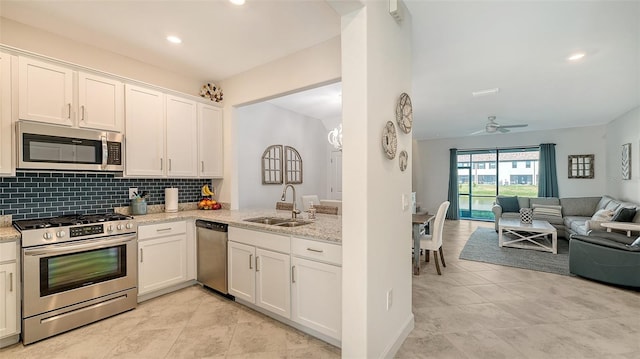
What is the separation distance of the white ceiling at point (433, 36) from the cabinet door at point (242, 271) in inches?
80.9

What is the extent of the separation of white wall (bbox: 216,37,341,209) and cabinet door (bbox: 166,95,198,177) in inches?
17.4

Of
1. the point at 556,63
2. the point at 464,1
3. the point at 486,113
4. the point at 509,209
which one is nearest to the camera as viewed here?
the point at 464,1

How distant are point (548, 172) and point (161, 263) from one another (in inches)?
344

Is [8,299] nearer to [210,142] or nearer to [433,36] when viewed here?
[210,142]

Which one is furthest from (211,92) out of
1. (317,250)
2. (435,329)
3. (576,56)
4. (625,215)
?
(625,215)

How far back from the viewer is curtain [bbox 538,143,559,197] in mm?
7113

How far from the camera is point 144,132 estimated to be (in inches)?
122

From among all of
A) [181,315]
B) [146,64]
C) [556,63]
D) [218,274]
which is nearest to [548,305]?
[556,63]

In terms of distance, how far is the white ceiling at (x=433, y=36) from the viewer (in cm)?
222

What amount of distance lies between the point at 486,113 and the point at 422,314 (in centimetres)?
452

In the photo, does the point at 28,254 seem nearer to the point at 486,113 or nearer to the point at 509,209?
the point at 486,113

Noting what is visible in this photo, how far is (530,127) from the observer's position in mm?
6941

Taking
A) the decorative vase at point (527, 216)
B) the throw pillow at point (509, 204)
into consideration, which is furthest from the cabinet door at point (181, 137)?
the throw pillow at point (509, 204)

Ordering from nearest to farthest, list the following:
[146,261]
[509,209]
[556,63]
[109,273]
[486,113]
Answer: [109,273]
[146,261]
[556,63]
[486,113]
[509,209]
